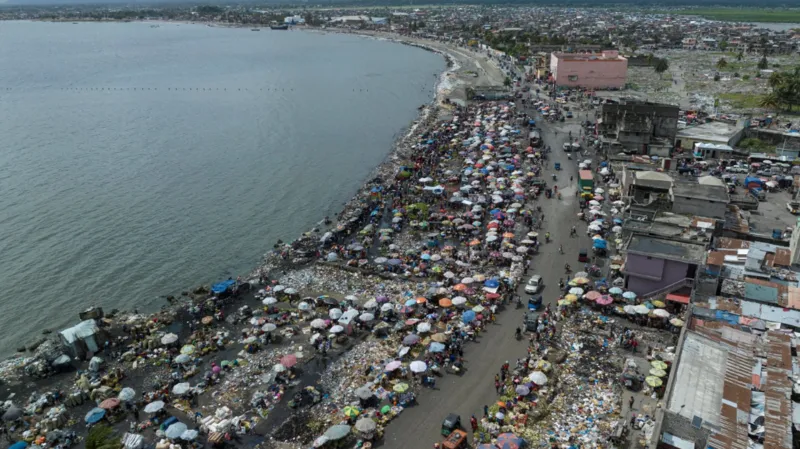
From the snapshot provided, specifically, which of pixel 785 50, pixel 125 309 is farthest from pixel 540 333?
pixel 785 50

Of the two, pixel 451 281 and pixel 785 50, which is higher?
pixel 785 50

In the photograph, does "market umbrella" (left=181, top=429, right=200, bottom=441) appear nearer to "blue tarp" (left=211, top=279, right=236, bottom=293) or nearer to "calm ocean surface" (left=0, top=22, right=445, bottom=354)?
"blue tarp" (left=211, top=279, right=236, bottom=293)

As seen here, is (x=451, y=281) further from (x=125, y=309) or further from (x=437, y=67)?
(x=437, y=67)

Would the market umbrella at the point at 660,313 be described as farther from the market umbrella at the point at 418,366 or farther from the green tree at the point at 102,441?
the green tree at the point at 102,441

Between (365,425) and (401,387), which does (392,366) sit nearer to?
(401,387)

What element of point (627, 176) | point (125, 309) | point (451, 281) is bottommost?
point (125, 309)

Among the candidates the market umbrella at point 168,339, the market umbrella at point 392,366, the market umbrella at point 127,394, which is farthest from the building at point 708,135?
the market umbrella at point 127,394
